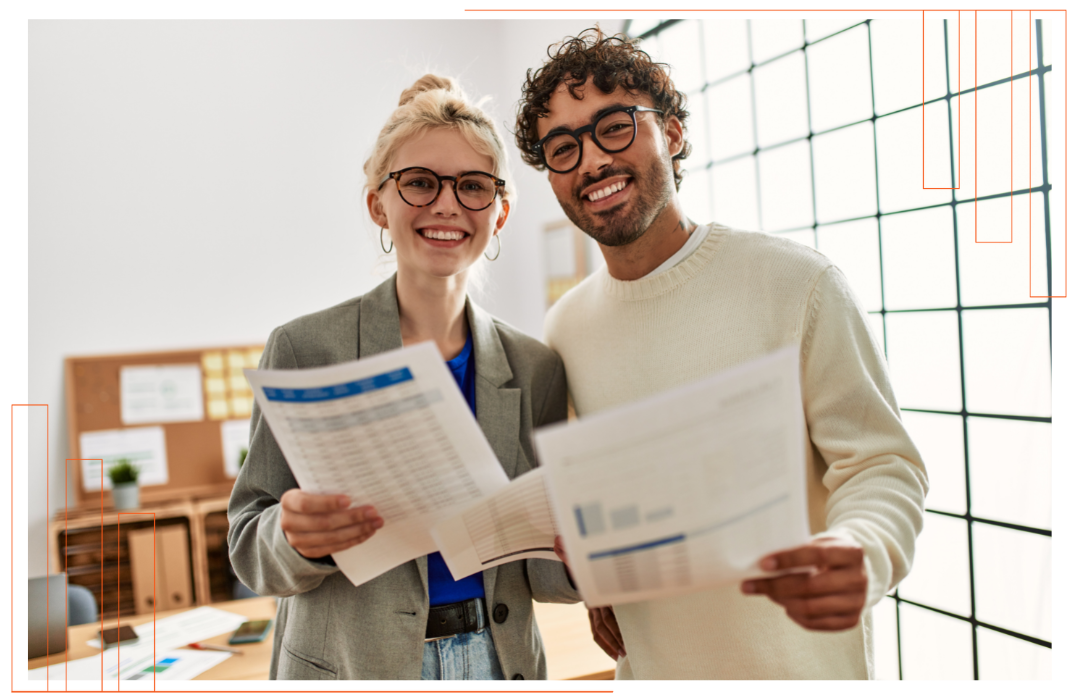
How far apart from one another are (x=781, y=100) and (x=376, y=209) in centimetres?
258

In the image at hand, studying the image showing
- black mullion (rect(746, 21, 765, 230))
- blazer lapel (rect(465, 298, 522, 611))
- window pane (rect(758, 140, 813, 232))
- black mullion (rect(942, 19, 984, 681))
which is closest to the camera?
blazer lapel (rect(465, 298, 522, 611))

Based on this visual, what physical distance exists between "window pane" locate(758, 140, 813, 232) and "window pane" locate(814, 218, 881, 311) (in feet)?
0.35

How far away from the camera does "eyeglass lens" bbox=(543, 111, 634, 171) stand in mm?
1273

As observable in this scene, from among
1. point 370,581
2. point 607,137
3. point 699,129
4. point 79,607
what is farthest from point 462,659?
point 699,129

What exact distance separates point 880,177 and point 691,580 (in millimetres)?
2662

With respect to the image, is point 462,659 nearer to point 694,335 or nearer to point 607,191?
point 694,335

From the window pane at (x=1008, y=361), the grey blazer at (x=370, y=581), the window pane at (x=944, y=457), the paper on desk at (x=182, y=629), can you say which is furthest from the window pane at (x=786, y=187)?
the paper on desk at (x=182, y=629)

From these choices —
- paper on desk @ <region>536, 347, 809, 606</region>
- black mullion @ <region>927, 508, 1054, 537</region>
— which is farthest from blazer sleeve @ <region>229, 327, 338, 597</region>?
black mullion @ <region>927, 508, 1054, 537</region>

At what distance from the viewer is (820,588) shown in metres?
0.76

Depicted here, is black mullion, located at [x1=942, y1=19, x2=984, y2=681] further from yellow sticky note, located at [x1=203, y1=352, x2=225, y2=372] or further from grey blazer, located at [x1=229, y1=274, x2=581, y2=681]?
yellow sticky note, located at [x1=203, y1=352, x2=225, y2=372]

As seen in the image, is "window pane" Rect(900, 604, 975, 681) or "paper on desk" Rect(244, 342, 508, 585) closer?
"paper on desk" Rect(244, 342, 508, 585)

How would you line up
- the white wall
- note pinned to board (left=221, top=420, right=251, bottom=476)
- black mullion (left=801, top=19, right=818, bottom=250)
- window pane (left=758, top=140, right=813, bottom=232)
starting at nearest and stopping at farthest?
black mullion (left=801, top=19, right=818, bottom=250) → window pane (left=758, top=140, right=813, bottom=232) → the white wall → note pinned to board (left=221, top=420, right=251, bottom=476)

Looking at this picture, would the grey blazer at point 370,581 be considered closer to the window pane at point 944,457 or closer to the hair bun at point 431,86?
the hair bun at point 431,86

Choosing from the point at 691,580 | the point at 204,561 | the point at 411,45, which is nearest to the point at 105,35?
the point at 411,45
